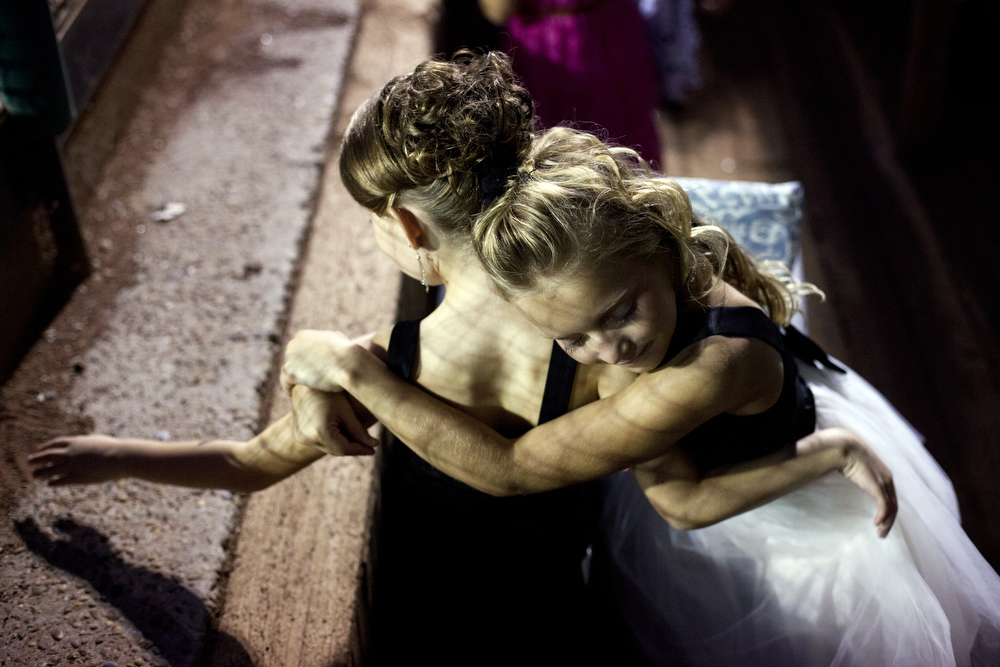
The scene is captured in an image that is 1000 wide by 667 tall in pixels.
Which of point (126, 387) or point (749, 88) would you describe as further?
point (749, 88)

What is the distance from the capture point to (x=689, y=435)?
48.9 inches

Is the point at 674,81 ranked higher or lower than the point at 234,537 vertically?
lower

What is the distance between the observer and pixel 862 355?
8.29 feet

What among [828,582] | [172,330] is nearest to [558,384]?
[828,582]

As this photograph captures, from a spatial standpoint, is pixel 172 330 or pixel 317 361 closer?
pixel 317 361

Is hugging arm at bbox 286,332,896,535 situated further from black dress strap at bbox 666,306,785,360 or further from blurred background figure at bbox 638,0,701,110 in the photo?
blurred background figure at bbox 638,0,701,110

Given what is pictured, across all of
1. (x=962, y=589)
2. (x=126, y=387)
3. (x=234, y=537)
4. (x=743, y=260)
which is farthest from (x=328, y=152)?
(x=962, y=589)

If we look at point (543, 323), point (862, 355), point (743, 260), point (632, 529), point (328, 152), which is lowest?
point (862, 355)

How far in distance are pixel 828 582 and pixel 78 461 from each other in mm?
1311

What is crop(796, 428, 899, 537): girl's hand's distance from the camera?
1.25 meters

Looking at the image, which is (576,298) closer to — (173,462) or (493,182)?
(493,182)

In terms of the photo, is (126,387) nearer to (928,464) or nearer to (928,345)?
(928,464)

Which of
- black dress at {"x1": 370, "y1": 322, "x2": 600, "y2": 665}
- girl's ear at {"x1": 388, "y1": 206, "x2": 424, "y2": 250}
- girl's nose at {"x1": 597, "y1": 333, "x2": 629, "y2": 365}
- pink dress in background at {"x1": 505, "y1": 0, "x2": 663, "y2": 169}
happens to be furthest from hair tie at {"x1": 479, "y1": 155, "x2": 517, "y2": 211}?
pink dress in background at {"x1": 505, "y1": 0, "x2": 663, "y2": 169}

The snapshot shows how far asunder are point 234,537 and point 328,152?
51.6 inches
